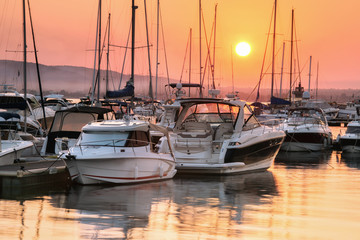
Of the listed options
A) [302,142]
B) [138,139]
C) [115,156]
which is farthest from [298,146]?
[115,156]

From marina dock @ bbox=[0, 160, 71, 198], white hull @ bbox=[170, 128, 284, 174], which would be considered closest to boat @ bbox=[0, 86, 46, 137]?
marina dock @ bbox=[0, 160, 71, 198]

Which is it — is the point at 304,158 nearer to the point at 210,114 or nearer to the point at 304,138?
the point at 304,138

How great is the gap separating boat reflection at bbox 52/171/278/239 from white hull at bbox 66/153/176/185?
279 mm

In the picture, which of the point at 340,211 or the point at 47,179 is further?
the point at 47,179

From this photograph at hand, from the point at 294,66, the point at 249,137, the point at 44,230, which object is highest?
the point at 294,66

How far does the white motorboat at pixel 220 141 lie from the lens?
2173cm

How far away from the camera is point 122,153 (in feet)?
61.3

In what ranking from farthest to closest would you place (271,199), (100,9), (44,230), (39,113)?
(100,9), (39,113), (271,199), (44,230)

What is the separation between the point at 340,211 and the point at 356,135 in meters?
18.5

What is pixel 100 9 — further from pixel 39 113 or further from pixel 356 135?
pixel 356 135

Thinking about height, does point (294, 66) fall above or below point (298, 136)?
above

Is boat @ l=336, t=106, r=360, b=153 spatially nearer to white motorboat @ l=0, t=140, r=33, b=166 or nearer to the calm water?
the calm water

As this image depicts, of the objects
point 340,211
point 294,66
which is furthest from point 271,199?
point 294,66

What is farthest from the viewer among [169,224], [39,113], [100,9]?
[100,9]
